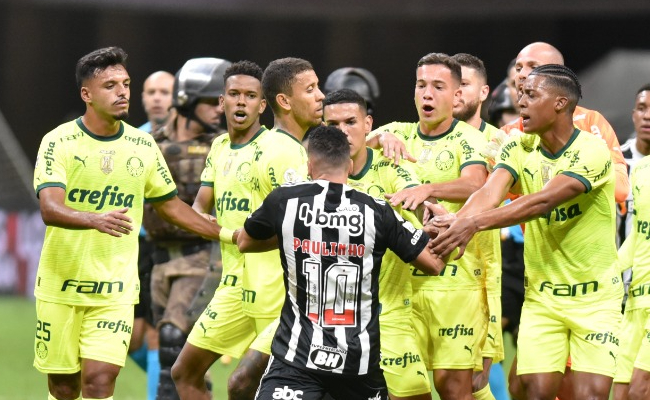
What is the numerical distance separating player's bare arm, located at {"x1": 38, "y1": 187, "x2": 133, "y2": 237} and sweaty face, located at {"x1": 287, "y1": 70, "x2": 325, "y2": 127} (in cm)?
158

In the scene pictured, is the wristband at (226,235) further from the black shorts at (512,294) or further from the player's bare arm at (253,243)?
the black shorts at (512,294)

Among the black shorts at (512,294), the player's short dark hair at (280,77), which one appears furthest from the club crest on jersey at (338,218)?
the black shorts at (512,294)

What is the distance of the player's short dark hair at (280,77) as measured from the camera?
8.36m

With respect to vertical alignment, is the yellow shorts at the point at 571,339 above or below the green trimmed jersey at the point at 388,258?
below

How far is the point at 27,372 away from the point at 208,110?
4.67 m

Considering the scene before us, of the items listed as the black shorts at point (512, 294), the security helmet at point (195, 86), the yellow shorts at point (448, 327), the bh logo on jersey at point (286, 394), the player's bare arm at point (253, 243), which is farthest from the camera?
the black shorts at point (512, 294)

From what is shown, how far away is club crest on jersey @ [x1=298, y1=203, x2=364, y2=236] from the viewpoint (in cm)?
643

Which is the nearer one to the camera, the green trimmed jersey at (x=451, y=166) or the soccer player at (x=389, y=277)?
the soccer player at (x=389, y=277)

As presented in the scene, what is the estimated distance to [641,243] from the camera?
7918mm

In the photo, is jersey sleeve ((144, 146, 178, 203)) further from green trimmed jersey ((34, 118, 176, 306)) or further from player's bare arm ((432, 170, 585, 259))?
player's bare arm ((432, 170, 585, 259))

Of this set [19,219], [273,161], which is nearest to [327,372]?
[273,161]

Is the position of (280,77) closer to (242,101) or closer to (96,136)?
(242,101)

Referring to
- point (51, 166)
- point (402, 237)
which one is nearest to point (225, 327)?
point (51, 166)

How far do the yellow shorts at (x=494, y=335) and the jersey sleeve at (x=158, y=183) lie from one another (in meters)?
2.43
